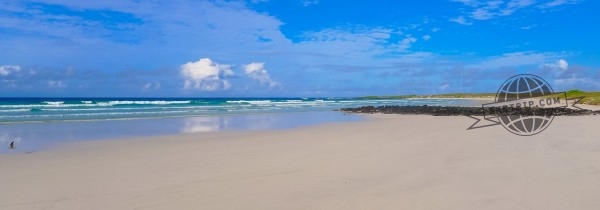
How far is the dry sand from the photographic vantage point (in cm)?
558

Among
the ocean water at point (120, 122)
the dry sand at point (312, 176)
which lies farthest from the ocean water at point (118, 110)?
the dry sand at point (312, 176)

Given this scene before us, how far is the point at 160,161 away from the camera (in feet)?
29.4

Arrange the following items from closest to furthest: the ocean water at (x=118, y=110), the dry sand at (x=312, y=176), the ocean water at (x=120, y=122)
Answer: the dry sand at (x=312, y=176) → the ocean water at (x=120, y=122) → the ocean water at (x=118, y=110)

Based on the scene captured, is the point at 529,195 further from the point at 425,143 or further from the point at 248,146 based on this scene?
the point at 248,146

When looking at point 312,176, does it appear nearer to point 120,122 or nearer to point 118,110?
point 120,122

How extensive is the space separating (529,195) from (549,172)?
5.97 feet

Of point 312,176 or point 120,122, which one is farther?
point 120,122

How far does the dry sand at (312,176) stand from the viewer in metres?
5.58

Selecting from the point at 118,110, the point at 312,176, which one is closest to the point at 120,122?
the point at 118,110

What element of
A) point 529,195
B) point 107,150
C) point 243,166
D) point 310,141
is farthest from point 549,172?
point 107,150

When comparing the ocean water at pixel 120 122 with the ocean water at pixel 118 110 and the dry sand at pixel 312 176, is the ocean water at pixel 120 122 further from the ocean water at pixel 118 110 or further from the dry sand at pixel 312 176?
the dry sand at pixel 312 176

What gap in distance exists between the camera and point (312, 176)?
721 cm

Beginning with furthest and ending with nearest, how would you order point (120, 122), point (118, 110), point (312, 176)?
point (118, 110) < point (120, 122) < point (312, 176)

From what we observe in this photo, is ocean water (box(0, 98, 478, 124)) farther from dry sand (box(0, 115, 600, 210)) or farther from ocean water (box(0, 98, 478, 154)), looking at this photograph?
dry sand (box(0, 115, 600, 210))
